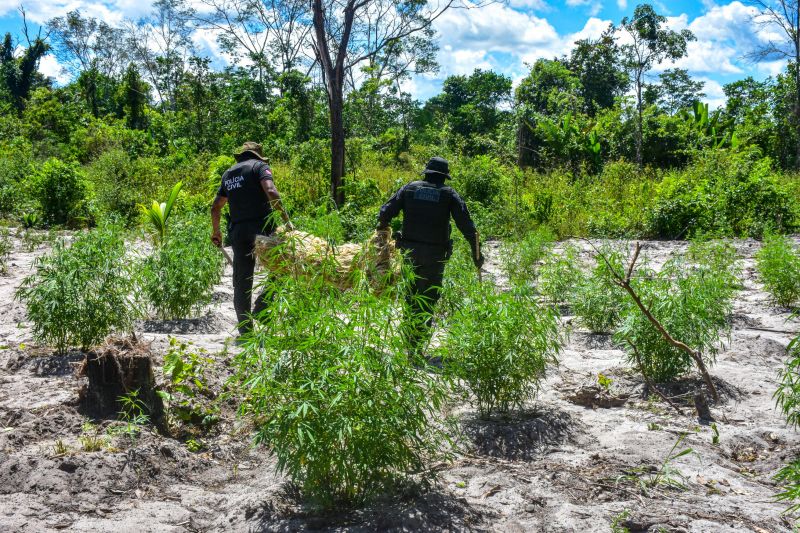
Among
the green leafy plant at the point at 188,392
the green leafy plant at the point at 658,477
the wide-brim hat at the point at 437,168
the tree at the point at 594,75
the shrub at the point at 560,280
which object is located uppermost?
the tree at the point at 594,75

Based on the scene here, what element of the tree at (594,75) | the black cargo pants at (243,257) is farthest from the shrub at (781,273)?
the tree at (594,75)

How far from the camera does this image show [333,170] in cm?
A: 1427

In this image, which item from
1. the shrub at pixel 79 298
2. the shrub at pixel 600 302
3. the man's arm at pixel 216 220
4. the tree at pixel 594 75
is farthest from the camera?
the tree at pixel 594 75

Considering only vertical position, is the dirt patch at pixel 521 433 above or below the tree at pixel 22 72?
below

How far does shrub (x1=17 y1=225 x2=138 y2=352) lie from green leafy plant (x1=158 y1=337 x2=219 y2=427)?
3.20 feet

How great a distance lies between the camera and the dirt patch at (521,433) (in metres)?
4.26

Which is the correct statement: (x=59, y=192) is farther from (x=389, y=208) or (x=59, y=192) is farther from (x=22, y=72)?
(x=22, y=72)

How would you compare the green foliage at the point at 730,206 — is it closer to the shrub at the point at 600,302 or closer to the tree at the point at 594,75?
the shrub at the point at 600,302

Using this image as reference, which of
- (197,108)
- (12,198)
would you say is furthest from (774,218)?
(197,108)

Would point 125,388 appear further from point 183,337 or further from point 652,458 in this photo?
point 652,458

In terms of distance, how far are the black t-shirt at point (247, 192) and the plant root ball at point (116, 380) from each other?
1.98m

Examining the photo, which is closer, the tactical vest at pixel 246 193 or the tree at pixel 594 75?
the tactical vest at pixel 246 193

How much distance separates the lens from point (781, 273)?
7.88 m

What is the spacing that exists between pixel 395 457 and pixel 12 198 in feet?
49.5
